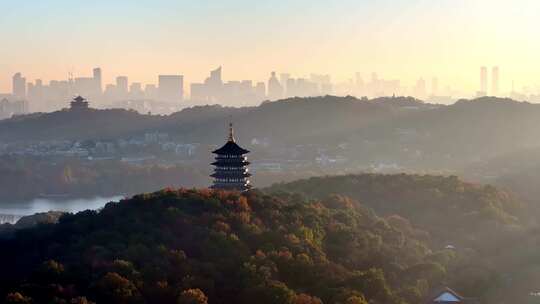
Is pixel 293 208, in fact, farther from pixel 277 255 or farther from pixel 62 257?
pixel 62 257

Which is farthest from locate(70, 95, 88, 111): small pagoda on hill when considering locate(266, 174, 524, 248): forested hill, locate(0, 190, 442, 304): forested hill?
locate(0, 190, 442, 304): forested hill

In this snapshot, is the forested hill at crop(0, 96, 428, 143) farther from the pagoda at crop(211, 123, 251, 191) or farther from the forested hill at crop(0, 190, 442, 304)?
the forested hill at crop(0, 190, 442, 304)

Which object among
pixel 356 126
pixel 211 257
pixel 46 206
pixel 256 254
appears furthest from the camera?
pixel 356 126

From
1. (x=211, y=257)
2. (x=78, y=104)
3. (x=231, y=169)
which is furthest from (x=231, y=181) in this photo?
(x=78, y=104)

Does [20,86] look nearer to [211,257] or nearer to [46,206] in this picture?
[46,206]

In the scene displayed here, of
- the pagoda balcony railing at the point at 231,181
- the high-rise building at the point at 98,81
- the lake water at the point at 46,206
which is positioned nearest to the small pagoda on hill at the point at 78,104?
the lake water at the point at 46,206

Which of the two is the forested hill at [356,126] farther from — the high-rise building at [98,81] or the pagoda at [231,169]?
the high-rise building at [98,81]
